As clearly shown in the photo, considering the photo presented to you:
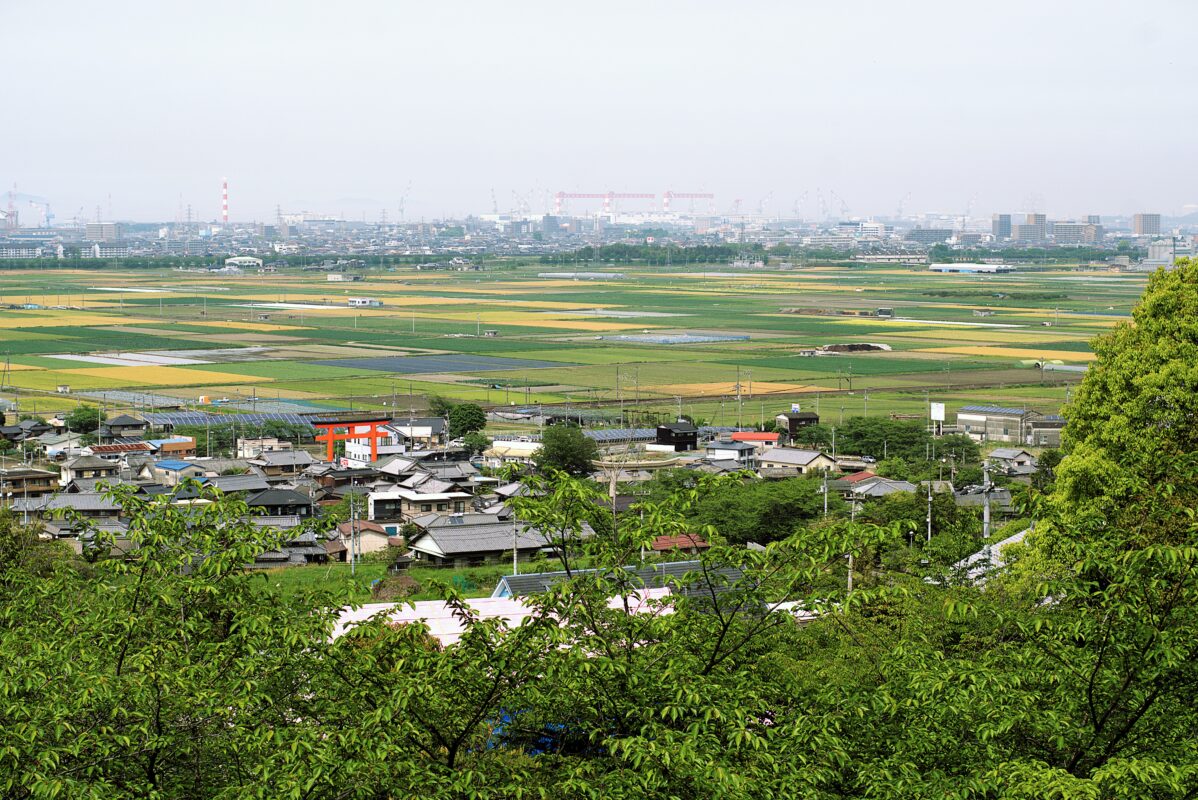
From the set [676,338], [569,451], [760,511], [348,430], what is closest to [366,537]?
[760,511]

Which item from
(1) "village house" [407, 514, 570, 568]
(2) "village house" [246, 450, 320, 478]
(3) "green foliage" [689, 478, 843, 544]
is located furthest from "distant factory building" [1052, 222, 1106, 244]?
(1) "village house" [407, 514, 570, 568]

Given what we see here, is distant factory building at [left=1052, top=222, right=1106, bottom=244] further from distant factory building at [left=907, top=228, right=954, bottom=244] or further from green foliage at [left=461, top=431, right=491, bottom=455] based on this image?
green foliage at [left=461, top=431, right=491, bottom=455]

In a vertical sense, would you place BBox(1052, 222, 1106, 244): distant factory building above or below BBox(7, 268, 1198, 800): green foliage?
below

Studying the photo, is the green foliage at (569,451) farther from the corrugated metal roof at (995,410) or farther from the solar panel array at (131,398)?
the solar panel array at (131,398)

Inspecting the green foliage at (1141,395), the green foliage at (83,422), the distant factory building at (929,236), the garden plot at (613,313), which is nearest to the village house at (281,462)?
the green foliage at (83,422)

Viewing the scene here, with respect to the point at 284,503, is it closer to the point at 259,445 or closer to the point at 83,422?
the point at 259,445
